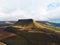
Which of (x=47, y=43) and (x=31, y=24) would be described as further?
(x=31, y=24)

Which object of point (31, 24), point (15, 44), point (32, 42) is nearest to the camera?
point (15, 44)


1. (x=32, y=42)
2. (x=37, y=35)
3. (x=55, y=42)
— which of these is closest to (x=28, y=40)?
(x=32, y=42)

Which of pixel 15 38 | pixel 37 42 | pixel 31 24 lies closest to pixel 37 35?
pixel 37 42

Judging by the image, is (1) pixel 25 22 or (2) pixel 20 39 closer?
(2) pixel 20 39

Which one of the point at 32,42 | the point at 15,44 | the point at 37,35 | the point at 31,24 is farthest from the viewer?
the point at 31,24

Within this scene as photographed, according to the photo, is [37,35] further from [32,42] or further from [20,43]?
[20,43]

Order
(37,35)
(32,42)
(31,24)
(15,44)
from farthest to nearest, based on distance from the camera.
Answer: (31,24) → (37,35) → (32,42) → (15,44)

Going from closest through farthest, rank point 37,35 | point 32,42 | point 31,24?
point 32,42 < point 37,35 < point 31,24

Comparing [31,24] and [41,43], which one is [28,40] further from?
[31,24]
